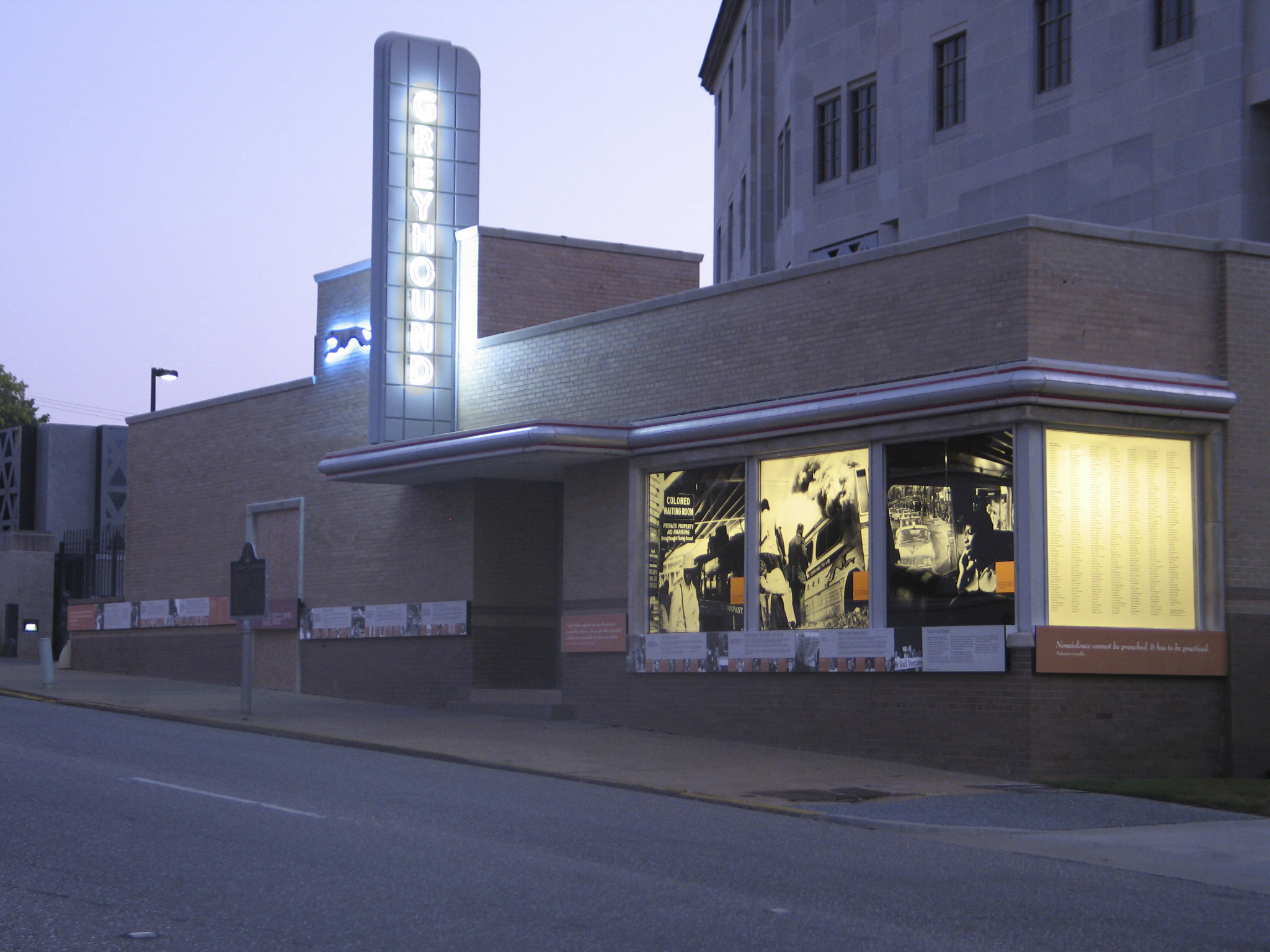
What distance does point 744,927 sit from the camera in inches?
314

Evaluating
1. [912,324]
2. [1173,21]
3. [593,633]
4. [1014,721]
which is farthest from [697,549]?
[1173,21]

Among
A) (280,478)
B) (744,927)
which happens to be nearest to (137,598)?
(280,478)

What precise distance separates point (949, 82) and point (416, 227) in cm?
1201

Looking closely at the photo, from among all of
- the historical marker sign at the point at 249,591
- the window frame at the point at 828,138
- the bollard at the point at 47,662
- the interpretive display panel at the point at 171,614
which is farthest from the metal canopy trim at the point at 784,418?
the window frame at the point at 828,138

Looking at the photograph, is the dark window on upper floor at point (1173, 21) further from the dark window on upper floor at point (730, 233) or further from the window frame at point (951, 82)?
the dark window on upper floor at point (730, 233)

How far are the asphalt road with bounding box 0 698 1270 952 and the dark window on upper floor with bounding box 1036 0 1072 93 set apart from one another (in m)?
18.5

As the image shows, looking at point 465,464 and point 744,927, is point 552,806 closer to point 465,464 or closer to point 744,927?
point 744,927

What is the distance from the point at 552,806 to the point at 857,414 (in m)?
6.87

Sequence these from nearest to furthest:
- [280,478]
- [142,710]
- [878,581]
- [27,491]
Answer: [878,581] → [142,710] → [280,478] → [27,491]

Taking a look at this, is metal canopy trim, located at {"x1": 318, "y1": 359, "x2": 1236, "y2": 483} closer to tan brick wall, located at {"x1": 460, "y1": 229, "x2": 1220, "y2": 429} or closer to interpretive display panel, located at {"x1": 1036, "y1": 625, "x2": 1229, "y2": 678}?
tan brick wall, located at {"x1": 460, "y1": 229, "x2": 1220, "y2": 429}

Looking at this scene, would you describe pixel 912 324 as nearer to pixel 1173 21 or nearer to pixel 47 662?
pixel 1173 21

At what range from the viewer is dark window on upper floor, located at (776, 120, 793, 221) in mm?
35938

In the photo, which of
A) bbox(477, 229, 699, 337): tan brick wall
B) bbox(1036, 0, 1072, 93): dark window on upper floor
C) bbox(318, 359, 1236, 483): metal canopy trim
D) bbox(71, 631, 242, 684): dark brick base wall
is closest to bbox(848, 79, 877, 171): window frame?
bbox(1036, 0, 1072, 93): dark window on upper floor

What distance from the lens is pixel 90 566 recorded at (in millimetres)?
35219
